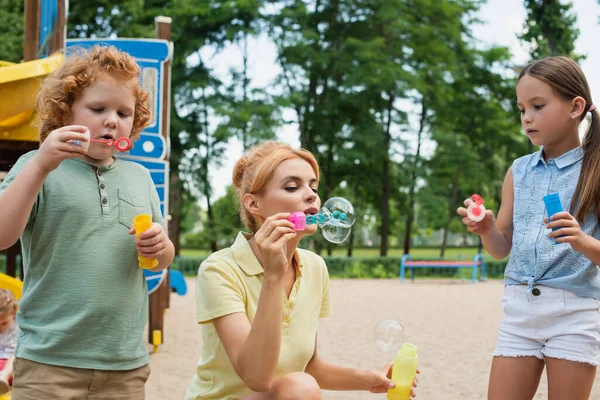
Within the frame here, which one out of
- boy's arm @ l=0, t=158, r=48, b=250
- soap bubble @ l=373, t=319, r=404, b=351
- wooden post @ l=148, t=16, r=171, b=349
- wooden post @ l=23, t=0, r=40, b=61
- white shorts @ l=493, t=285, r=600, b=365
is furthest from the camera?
wooden post @ l=148, t=16, r=171, b=349

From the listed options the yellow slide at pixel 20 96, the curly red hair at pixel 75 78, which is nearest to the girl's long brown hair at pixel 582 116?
the curly red hair at pixel 75 78

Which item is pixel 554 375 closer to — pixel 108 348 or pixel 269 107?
pixel 108 348

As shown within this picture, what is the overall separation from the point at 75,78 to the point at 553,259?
74.2 inches

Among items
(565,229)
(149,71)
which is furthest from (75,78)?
(149,71)

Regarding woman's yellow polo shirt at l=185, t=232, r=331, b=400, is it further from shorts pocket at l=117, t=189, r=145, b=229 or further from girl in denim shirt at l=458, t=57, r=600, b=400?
girl in denim shirt at l=458, t=57, r=600, b=400

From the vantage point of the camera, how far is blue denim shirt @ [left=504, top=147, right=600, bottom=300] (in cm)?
271

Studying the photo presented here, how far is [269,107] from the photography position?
24.1 metres

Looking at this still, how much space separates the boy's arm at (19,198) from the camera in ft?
6.86

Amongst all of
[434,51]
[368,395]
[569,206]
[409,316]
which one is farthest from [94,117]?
[434,51]

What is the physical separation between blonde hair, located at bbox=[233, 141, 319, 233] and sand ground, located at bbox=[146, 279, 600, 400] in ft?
10.5

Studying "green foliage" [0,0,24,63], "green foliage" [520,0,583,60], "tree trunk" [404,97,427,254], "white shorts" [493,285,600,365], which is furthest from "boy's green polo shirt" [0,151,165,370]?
"tree trunk" [404,97,427,254]

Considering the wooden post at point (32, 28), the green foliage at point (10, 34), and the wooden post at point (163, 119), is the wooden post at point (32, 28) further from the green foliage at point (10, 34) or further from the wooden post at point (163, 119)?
the green foliage at point (10, 34)

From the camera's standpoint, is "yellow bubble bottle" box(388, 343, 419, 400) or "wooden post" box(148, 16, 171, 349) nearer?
"yellow bubble bottle" box(388, 343, 419, 400)

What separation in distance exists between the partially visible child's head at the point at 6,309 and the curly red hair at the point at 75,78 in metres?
2.09
